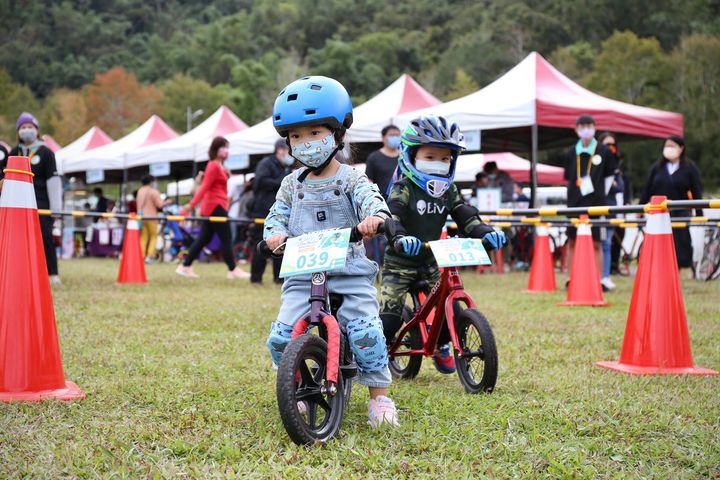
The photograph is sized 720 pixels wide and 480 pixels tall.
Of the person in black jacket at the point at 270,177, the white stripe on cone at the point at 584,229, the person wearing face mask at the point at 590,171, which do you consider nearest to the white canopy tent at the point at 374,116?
the person in black jacket at the point at 270,177

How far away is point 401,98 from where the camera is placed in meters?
17.2

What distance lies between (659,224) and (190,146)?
59.7ft

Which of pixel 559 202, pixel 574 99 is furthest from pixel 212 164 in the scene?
pixel 559 202

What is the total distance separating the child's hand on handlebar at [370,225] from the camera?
3.24 m

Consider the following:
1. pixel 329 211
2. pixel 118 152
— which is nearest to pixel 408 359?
pixel 329 211

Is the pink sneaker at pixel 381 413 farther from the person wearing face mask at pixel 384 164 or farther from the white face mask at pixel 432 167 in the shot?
the person wearing face mask at pixel 384 164

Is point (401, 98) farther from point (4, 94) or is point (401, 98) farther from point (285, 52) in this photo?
point (285, 52)

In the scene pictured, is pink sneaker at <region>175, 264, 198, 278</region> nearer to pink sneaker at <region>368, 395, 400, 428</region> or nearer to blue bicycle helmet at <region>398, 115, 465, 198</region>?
blue bicycle helmet at <region>398, 115, 465, 198</region>

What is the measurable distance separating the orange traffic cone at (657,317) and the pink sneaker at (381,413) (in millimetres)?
1922

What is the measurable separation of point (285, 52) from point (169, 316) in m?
99.3

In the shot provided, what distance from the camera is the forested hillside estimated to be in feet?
165

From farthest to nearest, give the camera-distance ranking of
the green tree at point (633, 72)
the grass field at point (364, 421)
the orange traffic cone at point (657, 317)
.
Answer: the green tree at point (633, 72), the orange traffic cone at point (657, 317), the grass field at point (364, 421)

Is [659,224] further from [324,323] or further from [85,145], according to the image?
[85,145]

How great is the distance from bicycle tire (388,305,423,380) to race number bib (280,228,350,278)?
1452mm
